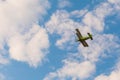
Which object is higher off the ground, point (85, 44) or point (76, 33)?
point (76, 33)

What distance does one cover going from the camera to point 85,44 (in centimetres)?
5734

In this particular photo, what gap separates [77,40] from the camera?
57.2 metres

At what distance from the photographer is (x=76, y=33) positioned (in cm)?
5591

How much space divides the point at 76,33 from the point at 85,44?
6024 mm

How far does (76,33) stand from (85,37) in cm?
461

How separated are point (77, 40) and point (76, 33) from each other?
3.14 meters

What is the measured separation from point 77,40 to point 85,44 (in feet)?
12.0

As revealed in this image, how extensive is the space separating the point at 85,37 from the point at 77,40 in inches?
142

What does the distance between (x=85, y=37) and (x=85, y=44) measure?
289cm

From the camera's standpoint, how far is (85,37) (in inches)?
2275
